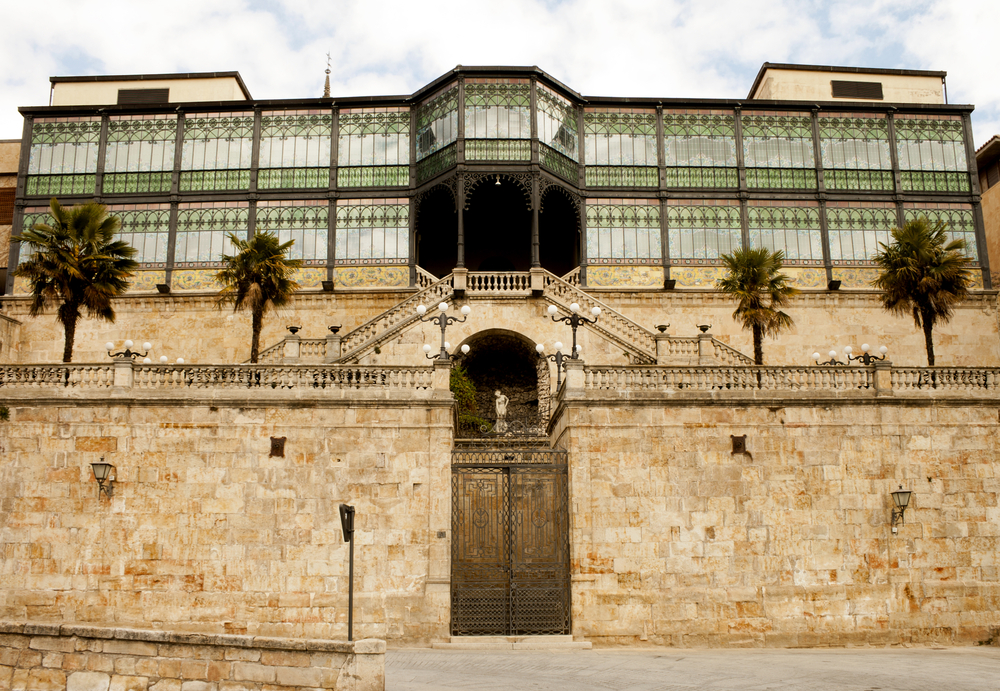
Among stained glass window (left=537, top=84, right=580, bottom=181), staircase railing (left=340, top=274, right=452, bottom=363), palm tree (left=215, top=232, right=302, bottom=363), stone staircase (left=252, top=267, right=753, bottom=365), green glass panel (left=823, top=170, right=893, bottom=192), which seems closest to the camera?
palm tree (left=215, top=232, right=302, bottom=363)

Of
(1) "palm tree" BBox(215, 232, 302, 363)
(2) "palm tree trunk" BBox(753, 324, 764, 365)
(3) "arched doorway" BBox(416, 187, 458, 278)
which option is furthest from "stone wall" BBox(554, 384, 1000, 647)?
(3) "arched doorway" BBox(416, 187, 458, 278)

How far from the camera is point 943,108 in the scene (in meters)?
35.0

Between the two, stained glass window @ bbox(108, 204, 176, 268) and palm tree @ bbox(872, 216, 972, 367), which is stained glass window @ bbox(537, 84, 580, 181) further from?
stained glass window @ bbox(108, 204, 176, 268)

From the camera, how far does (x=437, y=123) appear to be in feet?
111

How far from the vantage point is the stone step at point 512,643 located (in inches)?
688

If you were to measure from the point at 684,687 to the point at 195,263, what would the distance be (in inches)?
1011

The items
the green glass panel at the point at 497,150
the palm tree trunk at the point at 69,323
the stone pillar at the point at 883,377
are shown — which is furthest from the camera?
the green glass panel at the point at 497,150

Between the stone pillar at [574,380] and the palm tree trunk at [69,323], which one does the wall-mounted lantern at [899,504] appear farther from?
the palm tree trunk at [69,323]

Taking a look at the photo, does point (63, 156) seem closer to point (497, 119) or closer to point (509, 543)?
point (497, 119)

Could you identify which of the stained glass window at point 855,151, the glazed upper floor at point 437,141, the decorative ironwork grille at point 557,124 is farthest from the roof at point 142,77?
the stained glass window at point 855,151

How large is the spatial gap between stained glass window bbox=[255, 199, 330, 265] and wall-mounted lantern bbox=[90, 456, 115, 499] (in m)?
15.5

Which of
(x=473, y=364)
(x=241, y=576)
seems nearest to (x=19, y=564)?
(x=241, y=576)

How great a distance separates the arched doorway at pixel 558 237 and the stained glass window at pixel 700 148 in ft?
13.8

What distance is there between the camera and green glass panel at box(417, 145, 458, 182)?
32781mm
